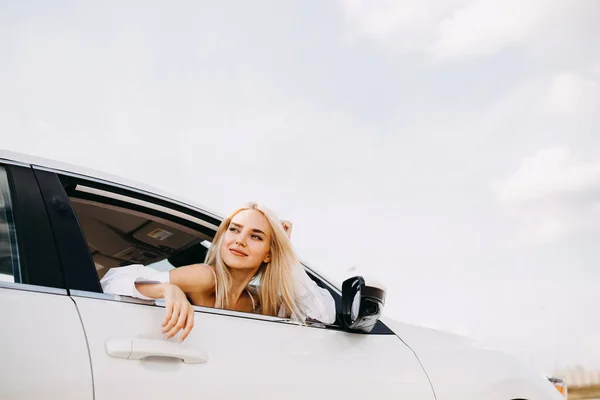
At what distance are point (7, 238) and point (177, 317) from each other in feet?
1.94

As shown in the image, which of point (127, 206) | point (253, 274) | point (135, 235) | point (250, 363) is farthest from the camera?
point (135, 235)

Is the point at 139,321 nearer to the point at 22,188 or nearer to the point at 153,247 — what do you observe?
the point at 22,188

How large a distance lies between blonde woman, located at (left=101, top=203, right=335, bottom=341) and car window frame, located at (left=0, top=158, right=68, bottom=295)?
38cm

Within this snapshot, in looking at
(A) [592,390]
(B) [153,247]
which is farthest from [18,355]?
(A) [592,390]

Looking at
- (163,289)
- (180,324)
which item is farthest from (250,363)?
(163,289)

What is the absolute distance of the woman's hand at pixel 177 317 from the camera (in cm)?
206

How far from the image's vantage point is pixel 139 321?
80.5 inches

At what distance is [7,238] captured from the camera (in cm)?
204

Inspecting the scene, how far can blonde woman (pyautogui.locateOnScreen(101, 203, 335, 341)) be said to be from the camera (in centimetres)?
269

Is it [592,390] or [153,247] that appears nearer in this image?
[153,247]

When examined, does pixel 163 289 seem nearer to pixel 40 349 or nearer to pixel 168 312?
pixel 168 312

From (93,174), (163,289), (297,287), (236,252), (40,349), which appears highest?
(93,174)

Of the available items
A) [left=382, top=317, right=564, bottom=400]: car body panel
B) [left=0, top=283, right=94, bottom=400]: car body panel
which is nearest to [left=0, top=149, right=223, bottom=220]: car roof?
[left=0, top=283, right=94, bottom=400]: car body panel

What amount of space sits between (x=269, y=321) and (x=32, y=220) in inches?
36.1
